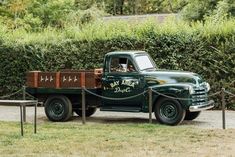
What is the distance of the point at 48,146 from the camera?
36.5 feet

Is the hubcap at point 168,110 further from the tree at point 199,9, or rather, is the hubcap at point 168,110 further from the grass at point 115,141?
the tree at point 199,9

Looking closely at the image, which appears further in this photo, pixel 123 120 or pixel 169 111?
pixel 123 120

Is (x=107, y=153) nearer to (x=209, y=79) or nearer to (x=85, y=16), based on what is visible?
(x=209, y=79)

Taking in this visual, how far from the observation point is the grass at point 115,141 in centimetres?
1052

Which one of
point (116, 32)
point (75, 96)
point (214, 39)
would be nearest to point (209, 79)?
point (214, 39)

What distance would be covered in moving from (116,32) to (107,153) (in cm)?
1099

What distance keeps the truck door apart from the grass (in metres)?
1.17

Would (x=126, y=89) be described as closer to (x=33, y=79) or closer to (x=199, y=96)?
(x=199, y=96)

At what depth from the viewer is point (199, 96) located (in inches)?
591

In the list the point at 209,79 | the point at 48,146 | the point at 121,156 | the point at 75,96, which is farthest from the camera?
the point at 209,79

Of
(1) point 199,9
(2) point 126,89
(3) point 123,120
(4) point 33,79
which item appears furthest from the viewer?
(1) point 199,9

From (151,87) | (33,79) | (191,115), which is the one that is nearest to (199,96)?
(191,115)

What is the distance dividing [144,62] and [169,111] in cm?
180

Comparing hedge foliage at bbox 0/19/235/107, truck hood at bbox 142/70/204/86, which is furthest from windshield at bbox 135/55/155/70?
hedge foliage at bbox 0/19/235/107
